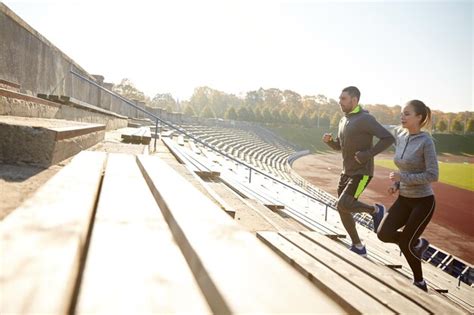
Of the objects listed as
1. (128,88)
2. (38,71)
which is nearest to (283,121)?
(128,88)

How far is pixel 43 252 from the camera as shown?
62cm

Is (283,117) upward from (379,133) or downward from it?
upward

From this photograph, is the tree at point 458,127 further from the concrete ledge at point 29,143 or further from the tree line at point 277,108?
the concrete ledge at point 29,143

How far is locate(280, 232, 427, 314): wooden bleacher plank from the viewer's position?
1129 mm

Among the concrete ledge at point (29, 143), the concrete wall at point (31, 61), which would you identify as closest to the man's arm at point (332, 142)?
the concrete ledge at point (29, 143)

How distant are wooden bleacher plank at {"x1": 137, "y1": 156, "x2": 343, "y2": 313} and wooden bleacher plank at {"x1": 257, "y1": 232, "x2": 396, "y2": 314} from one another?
0.25 meters

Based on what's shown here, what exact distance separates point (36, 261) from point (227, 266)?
382 mm

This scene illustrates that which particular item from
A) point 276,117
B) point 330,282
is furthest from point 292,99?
point 330,282

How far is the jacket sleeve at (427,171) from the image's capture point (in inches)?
107

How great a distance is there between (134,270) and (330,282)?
2.47ft

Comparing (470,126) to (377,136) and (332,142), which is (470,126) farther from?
(377,136)

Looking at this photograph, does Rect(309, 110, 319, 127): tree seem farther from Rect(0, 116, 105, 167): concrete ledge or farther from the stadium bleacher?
the stadium bleacher

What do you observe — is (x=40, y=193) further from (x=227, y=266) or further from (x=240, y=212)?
(x=240, y=212)

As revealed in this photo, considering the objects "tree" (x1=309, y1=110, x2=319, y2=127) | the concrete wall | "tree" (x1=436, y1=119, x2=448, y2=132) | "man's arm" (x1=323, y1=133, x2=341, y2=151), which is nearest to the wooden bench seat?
"man's arm" (x1=323, y1=133, x2=341, y2=151)
